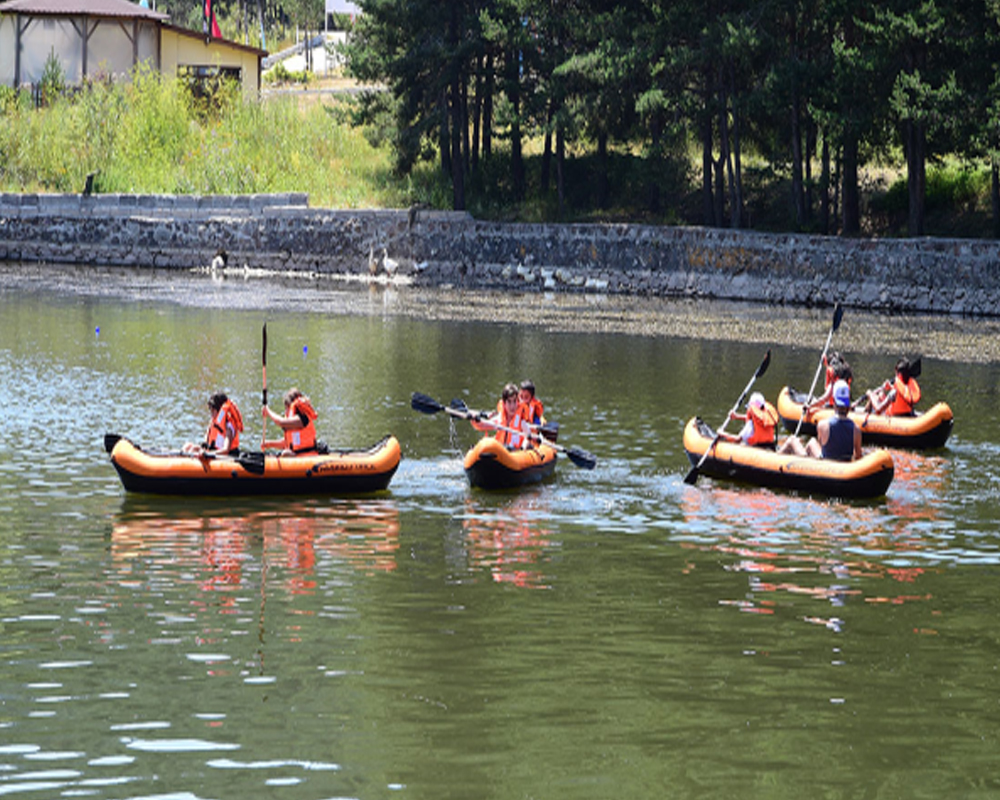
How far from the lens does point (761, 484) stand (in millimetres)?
18922

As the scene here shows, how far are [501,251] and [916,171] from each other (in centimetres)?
1406

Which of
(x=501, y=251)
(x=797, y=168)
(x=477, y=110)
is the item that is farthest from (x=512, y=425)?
(x=477, y=110)

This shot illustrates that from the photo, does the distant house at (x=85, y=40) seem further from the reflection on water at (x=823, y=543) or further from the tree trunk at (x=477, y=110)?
the reflection on water at (x=823, y=543)

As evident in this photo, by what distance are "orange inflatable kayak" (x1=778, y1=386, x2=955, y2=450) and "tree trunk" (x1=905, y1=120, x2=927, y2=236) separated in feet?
67.7

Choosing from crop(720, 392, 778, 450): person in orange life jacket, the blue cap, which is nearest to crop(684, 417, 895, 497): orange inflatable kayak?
crop(720, 392, 778, 450): person in orange life jacket

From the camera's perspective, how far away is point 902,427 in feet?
73.7

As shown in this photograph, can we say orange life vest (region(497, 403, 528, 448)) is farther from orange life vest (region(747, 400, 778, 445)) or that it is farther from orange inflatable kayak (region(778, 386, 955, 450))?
orange inflatable kayak (region(778, 386, 955, 450))

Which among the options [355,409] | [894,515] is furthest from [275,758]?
[355,409]

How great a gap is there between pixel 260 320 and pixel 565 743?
2893 centimetres

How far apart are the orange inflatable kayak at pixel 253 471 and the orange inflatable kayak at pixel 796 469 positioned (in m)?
4.06

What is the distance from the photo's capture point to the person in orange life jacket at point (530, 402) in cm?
1970

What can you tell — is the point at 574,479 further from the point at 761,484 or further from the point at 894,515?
the point at 894,515

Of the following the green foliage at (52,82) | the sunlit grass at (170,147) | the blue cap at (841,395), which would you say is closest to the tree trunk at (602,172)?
the sunlit grass at (170,147)

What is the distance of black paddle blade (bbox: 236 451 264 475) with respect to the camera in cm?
1723
